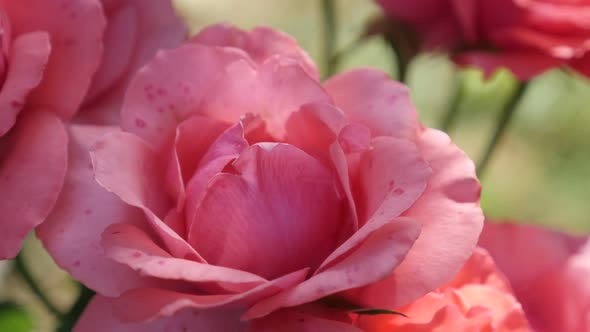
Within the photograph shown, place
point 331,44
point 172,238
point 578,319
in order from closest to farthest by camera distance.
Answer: point 172,238
point 578,319
point 331,44

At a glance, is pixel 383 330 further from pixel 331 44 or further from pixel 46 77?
pixel 331 44

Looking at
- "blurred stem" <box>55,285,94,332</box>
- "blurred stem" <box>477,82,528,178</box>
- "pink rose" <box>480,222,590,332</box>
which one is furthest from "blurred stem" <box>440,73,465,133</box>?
"blurred stem" <box>55,285,94,332</box>

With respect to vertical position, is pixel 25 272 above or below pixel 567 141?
above

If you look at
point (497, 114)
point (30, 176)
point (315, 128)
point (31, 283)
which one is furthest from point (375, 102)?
point (497, 114)

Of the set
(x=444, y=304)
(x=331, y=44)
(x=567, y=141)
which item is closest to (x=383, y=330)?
(x=444, y=304)

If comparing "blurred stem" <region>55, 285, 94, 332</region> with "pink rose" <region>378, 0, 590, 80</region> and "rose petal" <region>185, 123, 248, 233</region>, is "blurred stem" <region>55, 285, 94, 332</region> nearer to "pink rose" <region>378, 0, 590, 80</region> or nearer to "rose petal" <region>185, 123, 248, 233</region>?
"rose petal" <region>185, 123, 248, 233</region>

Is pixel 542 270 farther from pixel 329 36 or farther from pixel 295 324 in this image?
pixel 329 36

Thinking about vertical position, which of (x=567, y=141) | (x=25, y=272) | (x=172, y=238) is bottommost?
(x=567, y=141)

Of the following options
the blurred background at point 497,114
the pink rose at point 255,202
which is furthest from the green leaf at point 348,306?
the blurred background at point 497,114
